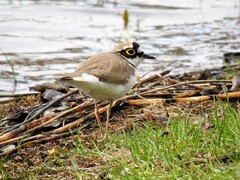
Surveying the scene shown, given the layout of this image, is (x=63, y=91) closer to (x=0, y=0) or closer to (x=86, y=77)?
(x=86, y=77)

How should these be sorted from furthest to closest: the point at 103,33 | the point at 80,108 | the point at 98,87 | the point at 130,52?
the point at 103,33
the point at 80,108
the point at 130,52
the point at 98,87

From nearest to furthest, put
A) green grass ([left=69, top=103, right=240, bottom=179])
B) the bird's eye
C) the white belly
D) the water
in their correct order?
green grass ([left=69, top=103, right=240, bottom=179])
the white belly
the bird's eye
the water

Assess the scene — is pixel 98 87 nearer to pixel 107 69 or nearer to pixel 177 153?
pixel 107 69

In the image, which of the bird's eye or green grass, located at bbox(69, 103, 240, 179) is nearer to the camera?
green grass, located at bbox(69, 103, 240, 179)

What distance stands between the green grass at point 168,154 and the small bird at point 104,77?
1.48 ft

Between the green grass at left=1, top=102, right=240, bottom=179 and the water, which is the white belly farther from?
the water

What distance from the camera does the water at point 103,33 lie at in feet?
34.6

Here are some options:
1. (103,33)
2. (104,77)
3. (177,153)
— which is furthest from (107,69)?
(103,33)

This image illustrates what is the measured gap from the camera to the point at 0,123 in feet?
22.1

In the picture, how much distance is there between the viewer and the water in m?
10.6

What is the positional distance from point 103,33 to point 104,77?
283 inches

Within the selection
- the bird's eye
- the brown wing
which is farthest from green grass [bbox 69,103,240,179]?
the bird's eye

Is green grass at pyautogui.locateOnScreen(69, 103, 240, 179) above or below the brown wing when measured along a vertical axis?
below

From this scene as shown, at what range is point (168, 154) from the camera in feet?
16.1
